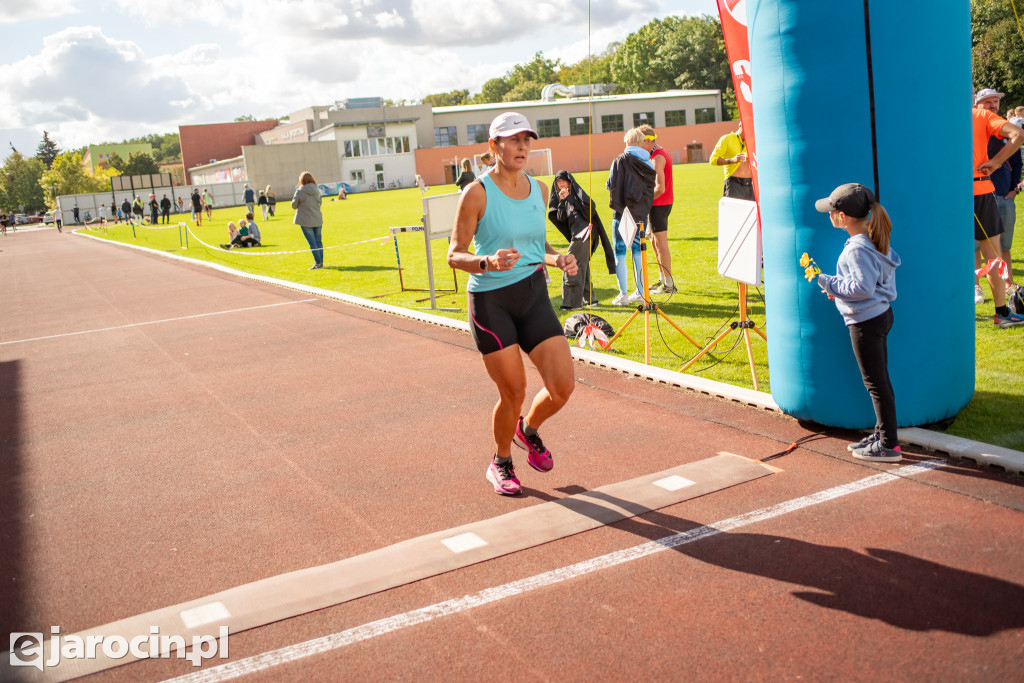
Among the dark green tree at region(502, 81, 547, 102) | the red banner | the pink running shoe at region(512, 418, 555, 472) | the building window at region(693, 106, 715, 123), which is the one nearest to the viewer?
the pink running shoe at region(512, 418, 555, 472)

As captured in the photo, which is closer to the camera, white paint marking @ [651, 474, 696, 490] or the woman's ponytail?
the woman's ponytail

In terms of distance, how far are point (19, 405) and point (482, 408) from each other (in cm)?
480

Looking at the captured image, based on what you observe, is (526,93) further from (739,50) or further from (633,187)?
(739,50)

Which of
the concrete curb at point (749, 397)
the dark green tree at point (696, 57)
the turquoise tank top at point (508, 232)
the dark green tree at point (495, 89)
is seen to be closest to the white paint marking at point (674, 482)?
the concrete curb at point (749, 397)

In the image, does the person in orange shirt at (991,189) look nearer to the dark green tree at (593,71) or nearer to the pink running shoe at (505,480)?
the pink running shoe at (505,480)

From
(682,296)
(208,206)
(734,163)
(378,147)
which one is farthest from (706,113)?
(682,296)

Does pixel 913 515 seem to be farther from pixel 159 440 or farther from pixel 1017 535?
pixel 159 440

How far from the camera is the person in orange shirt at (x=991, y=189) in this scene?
7934 mm

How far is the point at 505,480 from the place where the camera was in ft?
16.6

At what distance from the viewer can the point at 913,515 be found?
431 centimetres

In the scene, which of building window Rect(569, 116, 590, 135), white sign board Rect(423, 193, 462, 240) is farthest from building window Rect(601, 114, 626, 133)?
white sign board Rect(423, 193, 462, 240)

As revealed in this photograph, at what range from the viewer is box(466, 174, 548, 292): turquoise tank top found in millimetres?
4695

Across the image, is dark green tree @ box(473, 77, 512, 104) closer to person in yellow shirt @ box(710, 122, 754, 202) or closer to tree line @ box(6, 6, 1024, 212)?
tree line @ box(6, 6, 1024, 212)

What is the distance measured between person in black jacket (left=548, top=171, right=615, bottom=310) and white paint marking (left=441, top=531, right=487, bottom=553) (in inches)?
233
